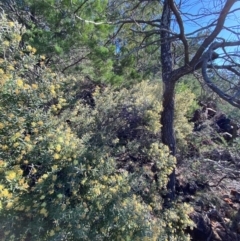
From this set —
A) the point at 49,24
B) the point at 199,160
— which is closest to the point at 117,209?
the point at 199,160

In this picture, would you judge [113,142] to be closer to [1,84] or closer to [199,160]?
[1,84]

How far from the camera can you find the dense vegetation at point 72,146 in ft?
9.91

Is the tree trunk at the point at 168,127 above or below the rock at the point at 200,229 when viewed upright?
above

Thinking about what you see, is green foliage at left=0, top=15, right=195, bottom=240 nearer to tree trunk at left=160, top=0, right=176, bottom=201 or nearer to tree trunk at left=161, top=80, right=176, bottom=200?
tree trunk at left=161, top=80, right=176, bottom=200

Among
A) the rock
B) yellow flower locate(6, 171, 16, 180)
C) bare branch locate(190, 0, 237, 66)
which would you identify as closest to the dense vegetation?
yellow flower locate(6, 171, 16, 180)

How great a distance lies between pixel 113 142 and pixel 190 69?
1820mm

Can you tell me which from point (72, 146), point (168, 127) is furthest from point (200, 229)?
point (72, 146)

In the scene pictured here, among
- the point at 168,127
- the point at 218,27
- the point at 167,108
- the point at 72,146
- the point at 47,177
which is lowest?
the point at 47,177

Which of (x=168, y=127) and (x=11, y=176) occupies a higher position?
(x=168, y=127)

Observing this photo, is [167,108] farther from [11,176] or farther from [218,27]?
[11,176]

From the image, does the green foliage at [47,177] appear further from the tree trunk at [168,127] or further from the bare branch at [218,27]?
the bare branch at [218,27]

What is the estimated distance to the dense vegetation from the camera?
3021 mm

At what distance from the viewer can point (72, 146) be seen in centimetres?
335

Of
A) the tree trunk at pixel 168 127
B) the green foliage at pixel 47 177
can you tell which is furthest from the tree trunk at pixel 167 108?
the green foliage at pixel 47 177
